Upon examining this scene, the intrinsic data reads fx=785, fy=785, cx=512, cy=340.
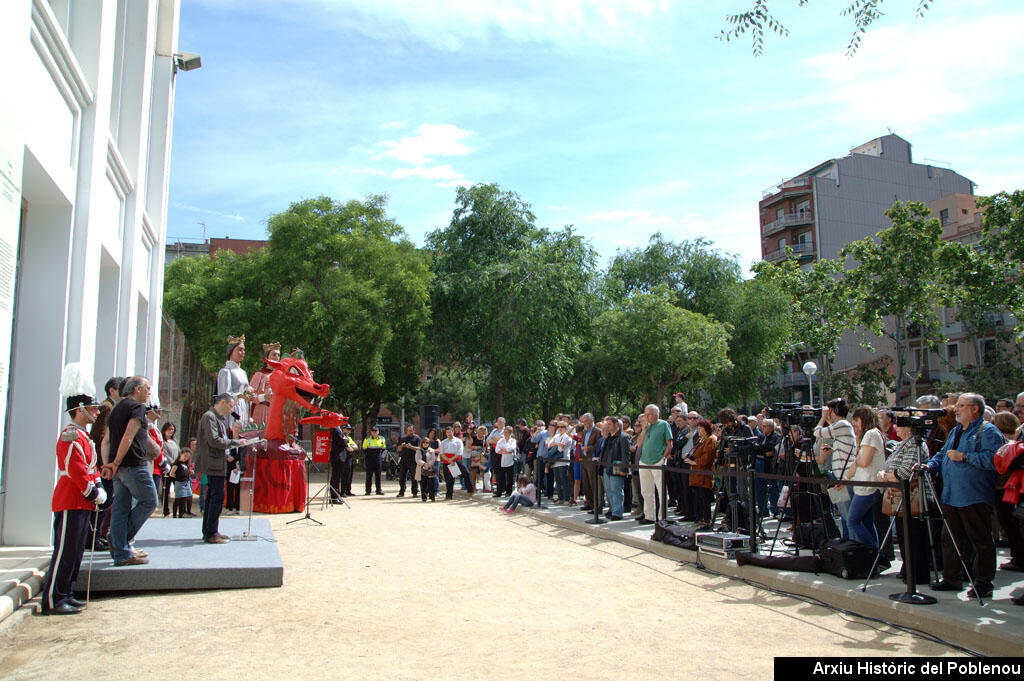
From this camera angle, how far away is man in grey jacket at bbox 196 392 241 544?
30.3 ft

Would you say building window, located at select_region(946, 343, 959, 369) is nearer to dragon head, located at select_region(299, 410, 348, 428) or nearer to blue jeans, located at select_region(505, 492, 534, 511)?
blue jeans, located at select_region(505, 492, 534, 511)

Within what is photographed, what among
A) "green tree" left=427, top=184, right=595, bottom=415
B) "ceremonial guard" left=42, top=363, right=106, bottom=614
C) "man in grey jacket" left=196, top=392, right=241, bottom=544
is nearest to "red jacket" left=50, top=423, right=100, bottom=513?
"ceremonial guard" left=42, top=363, right=106, bottom=614

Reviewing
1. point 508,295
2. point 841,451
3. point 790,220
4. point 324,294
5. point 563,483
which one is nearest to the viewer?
point 841,451

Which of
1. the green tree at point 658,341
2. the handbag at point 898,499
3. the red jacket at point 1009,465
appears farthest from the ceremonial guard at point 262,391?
the green tree at point 658,341

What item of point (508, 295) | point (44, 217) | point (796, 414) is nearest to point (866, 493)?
point (796, 414)

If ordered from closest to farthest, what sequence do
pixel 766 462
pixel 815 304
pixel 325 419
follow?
1. pixel 766 462
2. pixel 325 419
3. pixel 815 304

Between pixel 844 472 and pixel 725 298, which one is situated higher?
pixel 725 298

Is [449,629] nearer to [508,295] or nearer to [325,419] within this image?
[325,419]

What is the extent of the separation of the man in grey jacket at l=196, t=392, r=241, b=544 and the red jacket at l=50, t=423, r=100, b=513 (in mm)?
2863

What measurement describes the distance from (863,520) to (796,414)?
1.40 metres

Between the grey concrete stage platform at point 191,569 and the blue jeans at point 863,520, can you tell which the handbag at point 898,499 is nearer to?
the blue jeans at point 863,520

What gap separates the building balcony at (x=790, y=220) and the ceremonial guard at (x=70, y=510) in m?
64.6

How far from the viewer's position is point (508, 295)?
3294 cm

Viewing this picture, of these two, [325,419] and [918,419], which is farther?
[325,419]
